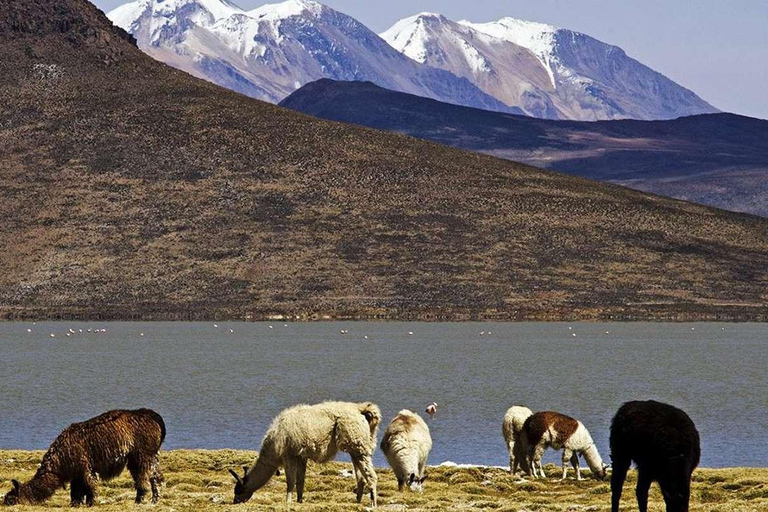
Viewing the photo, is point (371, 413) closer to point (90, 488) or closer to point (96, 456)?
point (96, 456)

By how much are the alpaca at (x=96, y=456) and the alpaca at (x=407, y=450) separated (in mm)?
5378

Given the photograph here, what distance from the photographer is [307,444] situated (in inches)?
950

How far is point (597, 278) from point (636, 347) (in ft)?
140

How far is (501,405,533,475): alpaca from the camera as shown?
99.1ft

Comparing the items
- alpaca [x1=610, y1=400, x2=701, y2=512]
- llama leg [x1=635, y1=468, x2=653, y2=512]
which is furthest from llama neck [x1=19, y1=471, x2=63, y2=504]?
llama leg [x1=635, y1=468, x2=653, y2=512]

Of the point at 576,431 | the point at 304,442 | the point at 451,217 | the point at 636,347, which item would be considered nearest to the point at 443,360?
the point at 636,347

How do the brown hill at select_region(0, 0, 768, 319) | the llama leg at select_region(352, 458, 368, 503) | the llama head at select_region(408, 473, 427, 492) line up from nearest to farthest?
the llama leg at select_region(352, 458, 368, 503)
the llama head at select_region(408, 473, 427, 492)
the brown hill at select_region(0, 0, 768, 319)

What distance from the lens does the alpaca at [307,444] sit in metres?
24.2

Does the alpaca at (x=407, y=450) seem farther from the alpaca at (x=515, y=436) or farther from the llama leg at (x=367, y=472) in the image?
the alpaca at (x=515, y=436)

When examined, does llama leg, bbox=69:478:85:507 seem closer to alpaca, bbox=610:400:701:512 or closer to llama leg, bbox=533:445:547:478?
alpaca, bbox=610:400:701:512

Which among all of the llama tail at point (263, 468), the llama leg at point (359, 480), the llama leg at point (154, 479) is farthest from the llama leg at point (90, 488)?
the llama leg at point (359, 480)

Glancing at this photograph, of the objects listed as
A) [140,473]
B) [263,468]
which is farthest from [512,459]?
[140,473]

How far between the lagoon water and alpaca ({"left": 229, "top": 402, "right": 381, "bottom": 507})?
1168 cm

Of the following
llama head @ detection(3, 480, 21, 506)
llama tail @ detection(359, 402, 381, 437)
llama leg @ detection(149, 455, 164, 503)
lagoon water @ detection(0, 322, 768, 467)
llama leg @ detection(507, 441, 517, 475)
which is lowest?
lagoon water @ detection(0, 322, 768, 467)
